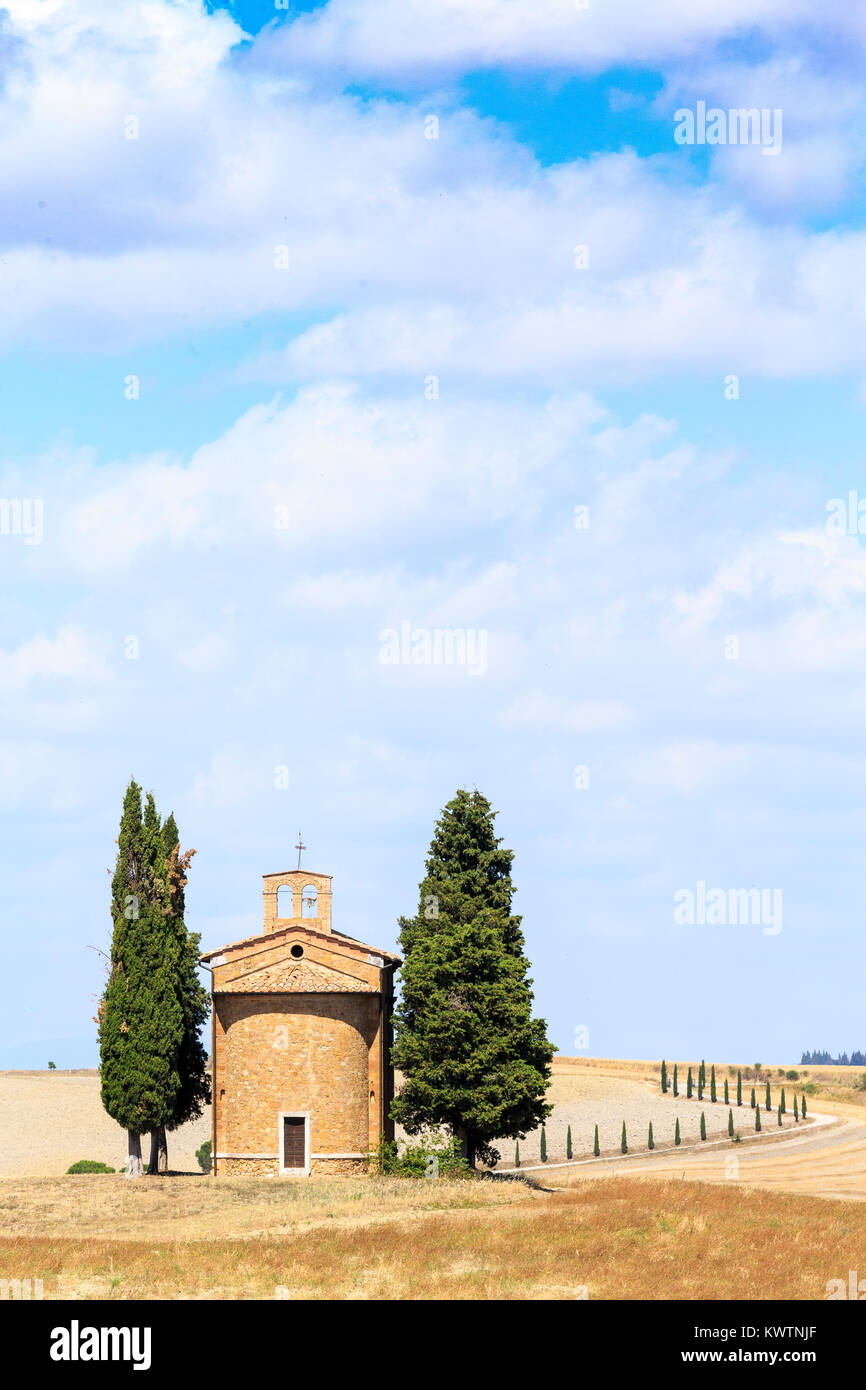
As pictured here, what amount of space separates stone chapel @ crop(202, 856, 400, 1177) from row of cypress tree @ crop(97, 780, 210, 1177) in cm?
117

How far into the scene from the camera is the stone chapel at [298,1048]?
169 ft

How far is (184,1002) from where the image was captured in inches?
2061

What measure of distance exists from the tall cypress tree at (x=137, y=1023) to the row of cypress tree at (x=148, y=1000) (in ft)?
0.11

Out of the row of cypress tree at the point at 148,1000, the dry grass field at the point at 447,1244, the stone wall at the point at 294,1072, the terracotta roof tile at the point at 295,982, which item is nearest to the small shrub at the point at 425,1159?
the stone wall at the point at 294,1072

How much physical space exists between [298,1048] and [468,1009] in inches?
254

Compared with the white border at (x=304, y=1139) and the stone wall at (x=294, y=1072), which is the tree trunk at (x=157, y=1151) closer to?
the stone wall at (x=294, y=1072)

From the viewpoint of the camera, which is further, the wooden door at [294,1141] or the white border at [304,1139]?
the wooden door at [294,1141]

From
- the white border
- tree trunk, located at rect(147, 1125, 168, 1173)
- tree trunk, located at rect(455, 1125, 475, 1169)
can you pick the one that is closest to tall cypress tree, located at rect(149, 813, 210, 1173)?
tree trunk, located at rect(147, 1125, 168, 1173)

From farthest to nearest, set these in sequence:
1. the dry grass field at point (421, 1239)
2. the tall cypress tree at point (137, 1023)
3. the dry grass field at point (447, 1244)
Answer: the tall cypress tree at point (137, 1023) → the dry grass field at point (421, 1239) → the dry grass field at point (447, 1244)

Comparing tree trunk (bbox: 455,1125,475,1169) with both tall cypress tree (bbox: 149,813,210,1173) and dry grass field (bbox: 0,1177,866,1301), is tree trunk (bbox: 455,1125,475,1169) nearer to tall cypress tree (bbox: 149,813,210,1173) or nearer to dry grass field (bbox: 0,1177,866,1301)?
dry grass field (bbox: 0,1177,866,1301)
